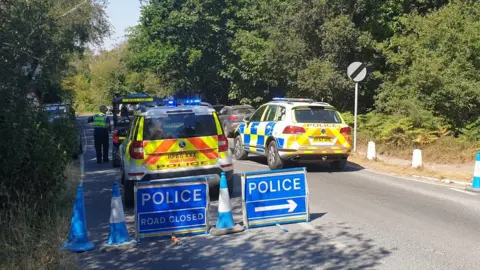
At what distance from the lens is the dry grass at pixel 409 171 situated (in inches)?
479

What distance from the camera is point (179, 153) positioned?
8.84 m

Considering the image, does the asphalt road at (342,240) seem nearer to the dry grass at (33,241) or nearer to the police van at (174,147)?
the dry grass at (33,241)

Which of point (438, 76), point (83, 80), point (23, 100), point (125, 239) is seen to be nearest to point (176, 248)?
point (125, 239)

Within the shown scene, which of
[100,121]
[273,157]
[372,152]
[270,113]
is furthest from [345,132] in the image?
[100,121]

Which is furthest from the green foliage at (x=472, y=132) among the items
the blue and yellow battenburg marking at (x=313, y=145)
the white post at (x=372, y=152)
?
the blue and yellow battenburg marking at (x=313, y=145)

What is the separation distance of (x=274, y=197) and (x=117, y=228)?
2261 millimetres

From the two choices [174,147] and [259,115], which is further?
[259,115]

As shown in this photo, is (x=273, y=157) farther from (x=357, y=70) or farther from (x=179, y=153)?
(x=357, y=70)

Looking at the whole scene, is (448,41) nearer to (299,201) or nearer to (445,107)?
(445,107)

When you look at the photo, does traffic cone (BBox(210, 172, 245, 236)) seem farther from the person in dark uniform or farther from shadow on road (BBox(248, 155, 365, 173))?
the person in dark uniform

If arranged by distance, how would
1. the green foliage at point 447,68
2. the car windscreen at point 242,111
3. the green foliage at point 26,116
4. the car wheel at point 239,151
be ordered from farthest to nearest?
the car windscreen at point 242,111 → the green foliage at point 447,68 → the car wheel at point 239,151 → the green foliage at point 26,116

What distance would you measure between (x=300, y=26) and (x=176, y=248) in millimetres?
17556

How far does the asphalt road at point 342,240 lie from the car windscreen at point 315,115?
2.90 m

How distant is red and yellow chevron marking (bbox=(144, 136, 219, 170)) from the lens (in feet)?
28.7
